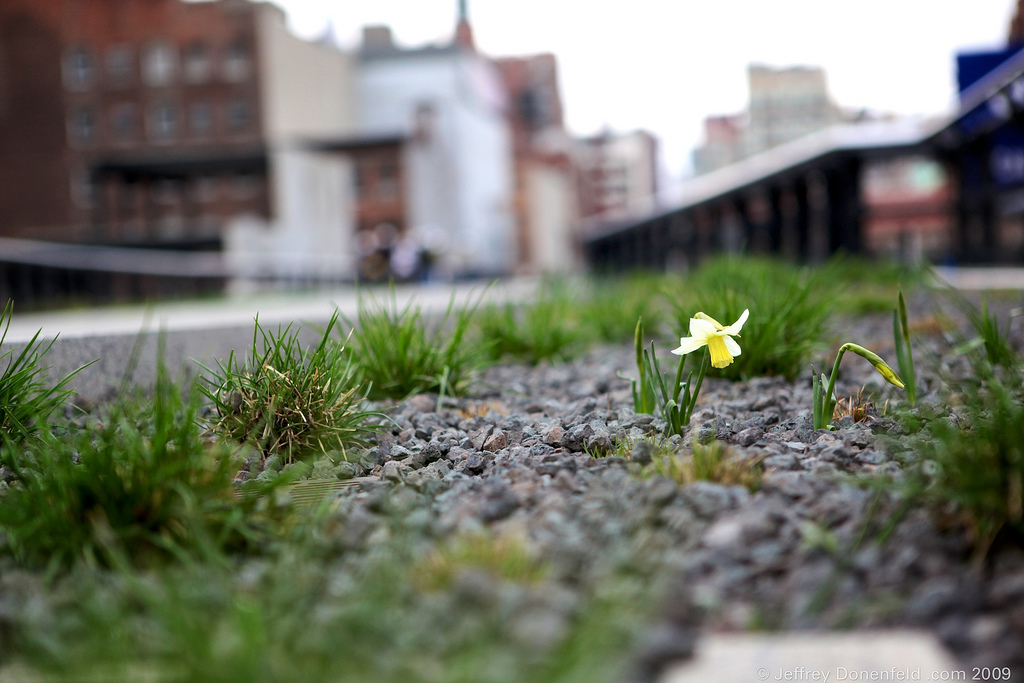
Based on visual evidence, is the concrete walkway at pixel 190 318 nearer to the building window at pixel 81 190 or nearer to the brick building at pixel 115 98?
the brick building at pixel 115 98

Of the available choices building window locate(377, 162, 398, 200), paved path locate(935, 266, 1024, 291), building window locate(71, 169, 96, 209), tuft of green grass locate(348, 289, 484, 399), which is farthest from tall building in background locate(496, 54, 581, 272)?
tuft of green grass locate(348, 289, 484, 399)

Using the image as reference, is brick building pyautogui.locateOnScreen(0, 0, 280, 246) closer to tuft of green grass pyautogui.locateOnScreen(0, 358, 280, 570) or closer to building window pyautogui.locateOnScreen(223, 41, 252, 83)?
building window pyautogui.locateOnScreen(223, 41, 252, 83)

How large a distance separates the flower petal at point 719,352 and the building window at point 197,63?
40.5 m

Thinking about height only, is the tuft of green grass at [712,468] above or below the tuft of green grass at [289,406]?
below

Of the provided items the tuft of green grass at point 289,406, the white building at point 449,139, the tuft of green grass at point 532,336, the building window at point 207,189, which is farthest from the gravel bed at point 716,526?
the building window at point 207,189

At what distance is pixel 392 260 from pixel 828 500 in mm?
17540

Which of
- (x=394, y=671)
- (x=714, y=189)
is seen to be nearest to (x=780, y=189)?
(x=714, y=189)

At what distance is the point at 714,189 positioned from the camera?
9.99 meters

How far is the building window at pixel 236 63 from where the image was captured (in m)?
38.1

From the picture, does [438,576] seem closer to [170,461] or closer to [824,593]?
[824,593]

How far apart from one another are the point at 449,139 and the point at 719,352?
3169 cm

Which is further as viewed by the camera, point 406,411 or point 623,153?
point 623,153

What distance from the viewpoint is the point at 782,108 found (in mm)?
11742

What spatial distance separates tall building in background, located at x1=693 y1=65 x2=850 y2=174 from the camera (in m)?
9.95
